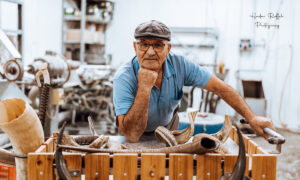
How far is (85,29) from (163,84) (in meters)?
5.08

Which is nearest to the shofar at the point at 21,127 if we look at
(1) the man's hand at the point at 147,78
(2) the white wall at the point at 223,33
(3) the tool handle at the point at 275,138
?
(1) the man's hand at the point at 147,78

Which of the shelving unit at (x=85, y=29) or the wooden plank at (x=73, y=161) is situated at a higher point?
the shelving unit at (x=85, y=29)

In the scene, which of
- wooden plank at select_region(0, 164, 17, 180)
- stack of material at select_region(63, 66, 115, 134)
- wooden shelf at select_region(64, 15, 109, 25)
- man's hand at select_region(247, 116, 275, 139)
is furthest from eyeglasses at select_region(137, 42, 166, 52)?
wooden shelf at select_region(64, 15, 109, 25)

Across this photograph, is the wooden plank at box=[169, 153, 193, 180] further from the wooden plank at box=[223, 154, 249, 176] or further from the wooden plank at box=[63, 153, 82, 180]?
the wooden plank at box=[63, 153, 82, 180]

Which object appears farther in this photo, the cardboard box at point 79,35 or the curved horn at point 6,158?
the cardboard box at point 79,35

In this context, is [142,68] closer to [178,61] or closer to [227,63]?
[178,61]

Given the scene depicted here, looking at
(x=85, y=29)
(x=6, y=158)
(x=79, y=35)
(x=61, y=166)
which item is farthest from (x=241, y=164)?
(x=85, y=29)

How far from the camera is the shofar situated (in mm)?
1213

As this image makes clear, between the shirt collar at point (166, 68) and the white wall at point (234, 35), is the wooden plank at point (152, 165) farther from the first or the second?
the white wall at point (234, 35)

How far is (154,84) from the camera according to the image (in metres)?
1.84

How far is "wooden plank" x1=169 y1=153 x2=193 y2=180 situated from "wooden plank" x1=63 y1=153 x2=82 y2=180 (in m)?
0.36

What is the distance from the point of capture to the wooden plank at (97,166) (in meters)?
1.16

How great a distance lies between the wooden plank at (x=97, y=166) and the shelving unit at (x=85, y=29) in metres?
5.50

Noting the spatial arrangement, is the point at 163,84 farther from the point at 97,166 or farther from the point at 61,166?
the point at 61,166
